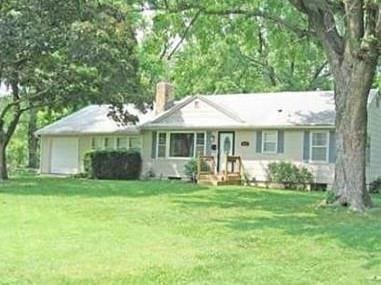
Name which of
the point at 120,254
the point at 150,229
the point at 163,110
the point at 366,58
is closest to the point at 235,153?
the point at 163,110

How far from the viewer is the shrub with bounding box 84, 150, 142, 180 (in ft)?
103

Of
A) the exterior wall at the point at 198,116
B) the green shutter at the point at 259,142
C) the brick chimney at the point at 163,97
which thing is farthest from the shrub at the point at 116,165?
the green shutter at the point at 259,142

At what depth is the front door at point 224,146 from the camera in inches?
1171

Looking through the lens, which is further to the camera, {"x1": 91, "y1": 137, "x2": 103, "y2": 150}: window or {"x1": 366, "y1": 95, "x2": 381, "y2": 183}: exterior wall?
{"x1": 91, "y1": 137, "x2": 103, "y2": 150}: window

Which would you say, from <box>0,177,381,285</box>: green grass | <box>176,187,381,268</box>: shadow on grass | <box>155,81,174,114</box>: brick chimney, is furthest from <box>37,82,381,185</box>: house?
<box>0,177,381,285</box>: green grass

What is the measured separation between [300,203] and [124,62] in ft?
33.3

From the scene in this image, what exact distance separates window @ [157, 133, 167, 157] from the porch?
278 centimetres

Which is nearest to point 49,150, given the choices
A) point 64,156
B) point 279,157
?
point 64,156

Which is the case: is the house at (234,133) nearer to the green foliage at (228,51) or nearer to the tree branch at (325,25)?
the green foliage at (228,51)

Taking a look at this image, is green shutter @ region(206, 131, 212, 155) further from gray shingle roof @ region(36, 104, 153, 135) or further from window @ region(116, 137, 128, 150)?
window @ region(116, 137, 128, 150)

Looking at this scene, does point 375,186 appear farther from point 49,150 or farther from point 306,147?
point 49,150

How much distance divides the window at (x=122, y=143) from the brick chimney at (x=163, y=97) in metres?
2.17

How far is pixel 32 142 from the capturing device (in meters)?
50.0

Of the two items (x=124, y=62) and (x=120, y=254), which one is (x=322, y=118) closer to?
(x=124, y=62)
